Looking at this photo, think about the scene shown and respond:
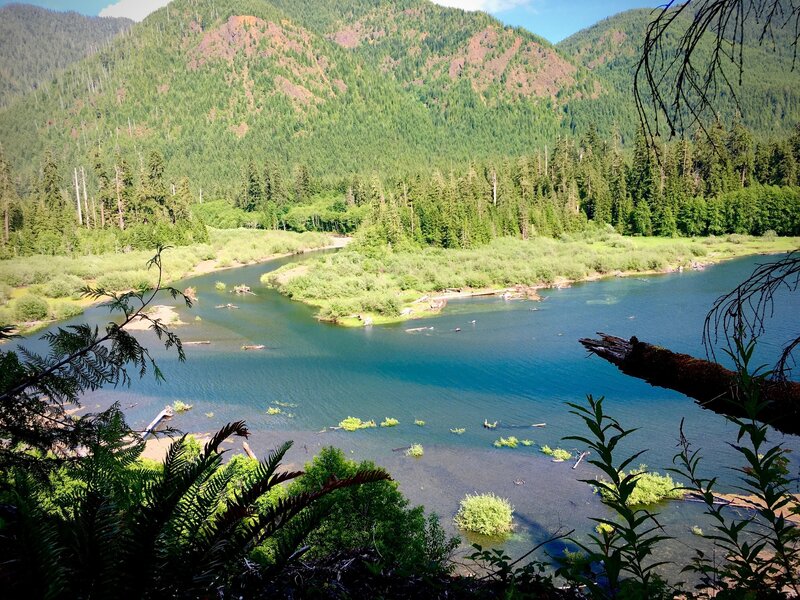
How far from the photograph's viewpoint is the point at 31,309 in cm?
3080

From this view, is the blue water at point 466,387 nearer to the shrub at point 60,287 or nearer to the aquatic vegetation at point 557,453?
the aquatic vegetation at point 557,453

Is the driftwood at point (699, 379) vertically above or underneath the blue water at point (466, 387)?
above

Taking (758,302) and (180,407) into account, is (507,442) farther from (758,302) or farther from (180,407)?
(758,302)

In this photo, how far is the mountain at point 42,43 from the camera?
105625 mm

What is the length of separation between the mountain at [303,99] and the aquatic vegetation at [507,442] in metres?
77.4

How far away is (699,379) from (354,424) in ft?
58.0

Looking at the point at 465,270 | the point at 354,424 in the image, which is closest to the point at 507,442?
the point at 354,424

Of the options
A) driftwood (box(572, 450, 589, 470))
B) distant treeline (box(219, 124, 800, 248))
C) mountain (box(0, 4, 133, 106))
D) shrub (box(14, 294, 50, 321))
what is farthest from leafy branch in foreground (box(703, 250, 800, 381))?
mountain (box(0, 4, 133, 106))

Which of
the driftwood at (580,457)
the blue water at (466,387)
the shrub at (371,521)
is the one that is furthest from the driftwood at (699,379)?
the driftwood at (580,457)

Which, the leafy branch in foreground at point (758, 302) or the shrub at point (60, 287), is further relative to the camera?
the shrub at point (60, 287)

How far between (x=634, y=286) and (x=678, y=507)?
88.2 feet

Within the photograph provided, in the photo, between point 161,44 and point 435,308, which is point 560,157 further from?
point 161,44

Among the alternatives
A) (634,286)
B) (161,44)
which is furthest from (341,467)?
(161,44)

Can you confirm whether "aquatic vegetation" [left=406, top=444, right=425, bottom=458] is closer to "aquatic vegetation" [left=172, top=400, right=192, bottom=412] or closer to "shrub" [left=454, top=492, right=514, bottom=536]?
"shrub" [left=454, top=492, right=514, bottom=536]
